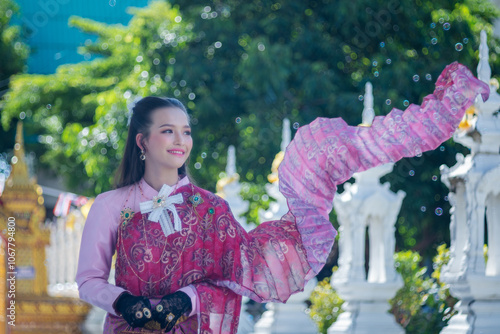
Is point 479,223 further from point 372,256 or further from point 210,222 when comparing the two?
point 210,222

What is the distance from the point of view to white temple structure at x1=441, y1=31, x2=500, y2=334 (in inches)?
208

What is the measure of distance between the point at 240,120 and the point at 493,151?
8280 millimetres

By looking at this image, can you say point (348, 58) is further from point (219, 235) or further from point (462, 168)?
point (219, 235)

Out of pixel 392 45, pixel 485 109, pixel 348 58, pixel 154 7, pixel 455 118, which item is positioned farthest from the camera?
pixel 154 7

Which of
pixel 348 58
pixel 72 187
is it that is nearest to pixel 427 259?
pixel 348 58

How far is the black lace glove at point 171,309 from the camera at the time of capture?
10.7 feet

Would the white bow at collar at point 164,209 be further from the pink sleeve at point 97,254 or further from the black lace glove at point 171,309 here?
the black lace glove at point 171,309

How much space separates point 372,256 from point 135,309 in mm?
3759

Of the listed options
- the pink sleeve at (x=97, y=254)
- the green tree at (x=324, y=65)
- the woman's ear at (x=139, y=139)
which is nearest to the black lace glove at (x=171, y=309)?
the pink sleeve at (x=97, y=254)

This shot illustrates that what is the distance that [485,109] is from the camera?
5.42 meters

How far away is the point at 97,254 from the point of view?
351 centimetres

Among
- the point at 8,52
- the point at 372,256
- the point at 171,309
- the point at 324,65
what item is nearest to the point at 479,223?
the point at 372,256

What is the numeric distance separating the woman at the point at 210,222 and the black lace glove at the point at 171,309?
1 cm

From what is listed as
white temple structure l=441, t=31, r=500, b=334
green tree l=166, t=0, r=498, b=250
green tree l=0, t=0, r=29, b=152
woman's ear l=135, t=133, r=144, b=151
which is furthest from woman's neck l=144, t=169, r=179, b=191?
green tree l=0, t=0, r=29, b=152
